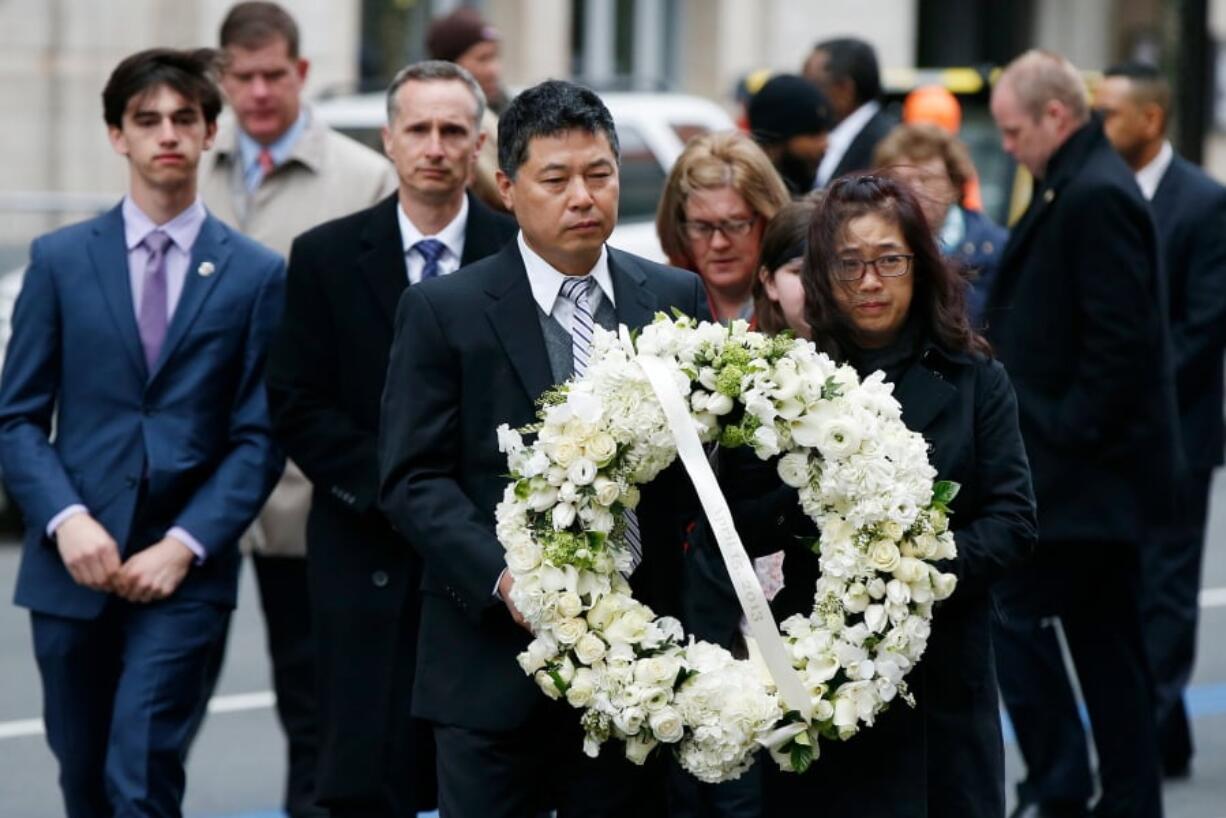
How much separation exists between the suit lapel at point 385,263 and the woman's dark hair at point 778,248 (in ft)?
2.97

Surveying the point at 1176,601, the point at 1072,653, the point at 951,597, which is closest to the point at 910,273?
the point at 951,597

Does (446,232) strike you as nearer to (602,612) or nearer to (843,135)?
(602,612)

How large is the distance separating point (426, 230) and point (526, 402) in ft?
4.61

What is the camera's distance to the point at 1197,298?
28.0ft

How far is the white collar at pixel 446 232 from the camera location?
6.36 m

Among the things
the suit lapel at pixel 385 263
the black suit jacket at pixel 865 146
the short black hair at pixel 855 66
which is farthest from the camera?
the short black hair at pixel 855 66

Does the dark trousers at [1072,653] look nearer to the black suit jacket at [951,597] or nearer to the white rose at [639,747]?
the black suit jacket at [951,597]

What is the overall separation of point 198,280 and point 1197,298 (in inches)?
148

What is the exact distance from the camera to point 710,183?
671 cm

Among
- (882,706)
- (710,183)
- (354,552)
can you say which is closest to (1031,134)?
(710,183)

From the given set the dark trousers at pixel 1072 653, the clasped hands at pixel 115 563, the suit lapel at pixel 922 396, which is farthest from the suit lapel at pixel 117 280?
the dark trousers at pixel 1072 653

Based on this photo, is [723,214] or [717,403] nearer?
[717,403]

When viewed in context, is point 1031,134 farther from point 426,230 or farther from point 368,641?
point 368,641

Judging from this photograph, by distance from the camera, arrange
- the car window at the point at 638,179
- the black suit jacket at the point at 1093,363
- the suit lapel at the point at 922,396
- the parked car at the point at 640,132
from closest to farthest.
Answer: the suit lapel at the point at 922,396 < the black suit jacket at the point at 1093,363 < the parked car at the point at 640,132 < the car window at the point at 638,179
